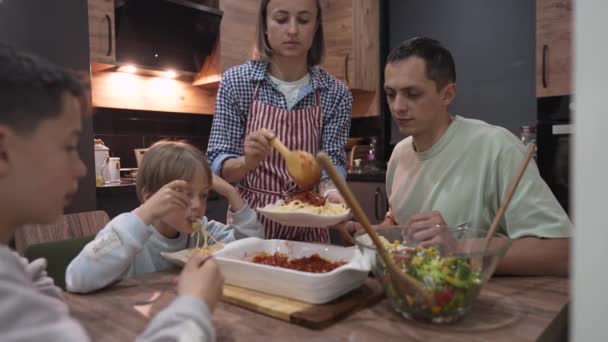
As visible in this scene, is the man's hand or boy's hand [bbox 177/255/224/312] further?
the man's hand

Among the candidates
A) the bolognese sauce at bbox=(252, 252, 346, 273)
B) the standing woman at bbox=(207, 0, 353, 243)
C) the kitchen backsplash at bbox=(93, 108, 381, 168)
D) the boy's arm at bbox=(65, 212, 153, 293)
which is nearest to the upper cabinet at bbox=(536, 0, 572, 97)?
the standing woman at bbox=(207, 0, 353, 243)

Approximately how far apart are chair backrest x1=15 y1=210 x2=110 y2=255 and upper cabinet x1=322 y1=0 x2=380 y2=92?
2438 millimetres

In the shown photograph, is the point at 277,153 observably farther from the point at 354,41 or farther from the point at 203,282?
the point at 354,41

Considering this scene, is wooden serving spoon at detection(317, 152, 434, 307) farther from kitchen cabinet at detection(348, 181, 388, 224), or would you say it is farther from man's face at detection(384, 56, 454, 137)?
kitchen cabinet at detection(348, 181, 388, 224)

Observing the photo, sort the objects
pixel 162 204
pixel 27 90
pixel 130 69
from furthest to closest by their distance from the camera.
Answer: pixel 130 69
pixel 162 204
pixel 27 90

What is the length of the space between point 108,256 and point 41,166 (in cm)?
48

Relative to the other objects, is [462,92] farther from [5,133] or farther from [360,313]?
[5,133]

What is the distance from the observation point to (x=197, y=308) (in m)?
0.67

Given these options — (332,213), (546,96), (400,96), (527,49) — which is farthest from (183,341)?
(527,49)

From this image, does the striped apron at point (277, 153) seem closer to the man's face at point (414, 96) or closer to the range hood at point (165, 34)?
the man's face at point (414, 96)

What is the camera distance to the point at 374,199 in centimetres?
320

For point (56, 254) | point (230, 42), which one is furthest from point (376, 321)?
point (230, 42)

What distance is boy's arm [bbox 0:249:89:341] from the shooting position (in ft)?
1.71

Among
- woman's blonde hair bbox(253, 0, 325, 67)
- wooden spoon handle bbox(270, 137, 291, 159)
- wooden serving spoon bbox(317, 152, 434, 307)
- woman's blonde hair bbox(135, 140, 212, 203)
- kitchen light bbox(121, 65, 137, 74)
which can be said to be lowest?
wooden serving spoon bbox(317, 152, 434, 307)
